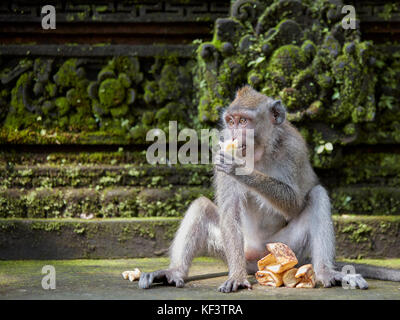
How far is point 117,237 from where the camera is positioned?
6.17 metres

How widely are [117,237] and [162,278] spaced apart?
1.77 m

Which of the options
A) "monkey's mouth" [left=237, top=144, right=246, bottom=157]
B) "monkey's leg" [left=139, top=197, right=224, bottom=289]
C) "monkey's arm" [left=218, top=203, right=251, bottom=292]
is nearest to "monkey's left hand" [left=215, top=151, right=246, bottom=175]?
"monkey's mouth" [left=237, top=144, right=246, bottom=157]

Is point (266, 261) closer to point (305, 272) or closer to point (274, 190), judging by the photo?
point (305, 272)

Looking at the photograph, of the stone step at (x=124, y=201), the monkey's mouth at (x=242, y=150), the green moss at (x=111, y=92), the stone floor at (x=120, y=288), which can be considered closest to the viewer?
the stone floor at (x=120, y=288)

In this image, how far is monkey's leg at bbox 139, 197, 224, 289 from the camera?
4.71 meters

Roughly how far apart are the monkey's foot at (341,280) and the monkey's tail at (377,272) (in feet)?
1.19

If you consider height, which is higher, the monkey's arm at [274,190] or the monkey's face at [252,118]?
the monkey's face at [252,118]

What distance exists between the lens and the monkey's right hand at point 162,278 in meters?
4.40

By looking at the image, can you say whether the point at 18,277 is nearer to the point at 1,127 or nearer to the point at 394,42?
the point at 1,127

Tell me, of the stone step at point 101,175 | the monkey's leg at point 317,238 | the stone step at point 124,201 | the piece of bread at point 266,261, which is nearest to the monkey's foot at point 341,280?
the monkey's leg at point 317,238

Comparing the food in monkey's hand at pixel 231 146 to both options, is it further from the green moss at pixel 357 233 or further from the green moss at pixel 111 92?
the green moss at pixel 111 92

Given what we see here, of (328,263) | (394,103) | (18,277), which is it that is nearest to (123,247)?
(18,277)

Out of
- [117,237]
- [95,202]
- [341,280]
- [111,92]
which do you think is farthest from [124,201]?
[341,280]

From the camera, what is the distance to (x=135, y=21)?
6.89 meters
